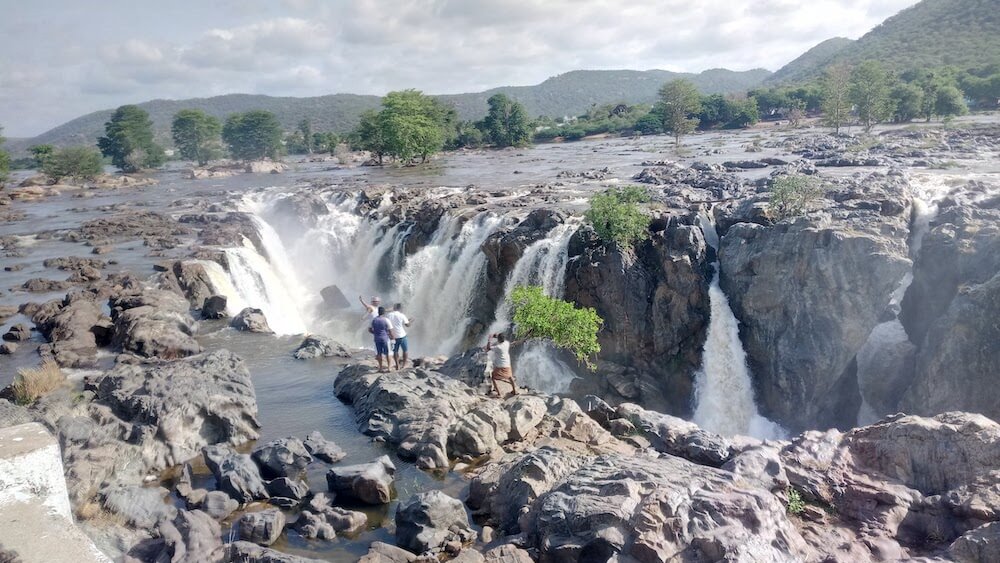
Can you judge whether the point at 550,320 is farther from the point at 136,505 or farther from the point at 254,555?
the point at 136,505

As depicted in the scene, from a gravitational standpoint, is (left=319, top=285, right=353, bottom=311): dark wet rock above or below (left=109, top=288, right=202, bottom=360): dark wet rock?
below

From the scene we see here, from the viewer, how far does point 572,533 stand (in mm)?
6207

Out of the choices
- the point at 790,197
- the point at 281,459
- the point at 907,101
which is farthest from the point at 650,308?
the point at 907,101

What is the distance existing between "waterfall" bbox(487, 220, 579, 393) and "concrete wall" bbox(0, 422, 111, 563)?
13.5m

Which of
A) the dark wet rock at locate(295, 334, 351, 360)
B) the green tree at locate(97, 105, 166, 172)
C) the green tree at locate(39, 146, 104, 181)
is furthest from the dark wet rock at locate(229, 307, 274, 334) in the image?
the green tree at locate(97, 105, 166, 172)

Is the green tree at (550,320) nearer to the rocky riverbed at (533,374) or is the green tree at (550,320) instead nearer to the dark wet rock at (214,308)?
the rocky riverbed at (533,374)

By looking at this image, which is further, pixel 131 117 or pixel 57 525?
pixel 131 117

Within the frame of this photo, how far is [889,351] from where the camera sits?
615 inches

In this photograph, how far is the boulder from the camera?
7.99 meters

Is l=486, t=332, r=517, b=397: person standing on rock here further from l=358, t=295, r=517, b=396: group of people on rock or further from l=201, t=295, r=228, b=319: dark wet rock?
l=201, t=295, r=228, b=319: dark wet rock

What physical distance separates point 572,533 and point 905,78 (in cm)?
7595

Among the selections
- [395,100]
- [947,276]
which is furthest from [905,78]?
[947,276]

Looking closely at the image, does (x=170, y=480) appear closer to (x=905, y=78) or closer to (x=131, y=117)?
(x=905, y=78)

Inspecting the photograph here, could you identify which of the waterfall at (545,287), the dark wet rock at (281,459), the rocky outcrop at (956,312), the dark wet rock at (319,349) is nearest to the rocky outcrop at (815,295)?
the rocky outcrop at (956,312)
